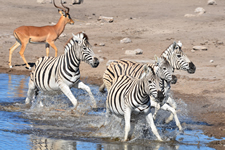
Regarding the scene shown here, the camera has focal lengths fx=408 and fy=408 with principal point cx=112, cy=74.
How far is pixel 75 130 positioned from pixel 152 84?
223cm

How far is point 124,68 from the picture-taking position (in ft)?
25.2

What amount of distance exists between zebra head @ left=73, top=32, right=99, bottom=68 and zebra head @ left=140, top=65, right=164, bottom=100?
2124mm

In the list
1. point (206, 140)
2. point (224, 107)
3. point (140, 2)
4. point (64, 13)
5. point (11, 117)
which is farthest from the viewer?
point (140, 2)

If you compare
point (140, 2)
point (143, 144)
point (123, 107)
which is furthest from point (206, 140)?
point (140, 2)

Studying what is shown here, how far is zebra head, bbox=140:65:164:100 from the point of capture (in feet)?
18.3

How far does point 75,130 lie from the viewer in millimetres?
7324

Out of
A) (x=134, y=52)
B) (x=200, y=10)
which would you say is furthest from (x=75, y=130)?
(x=200, y=10)

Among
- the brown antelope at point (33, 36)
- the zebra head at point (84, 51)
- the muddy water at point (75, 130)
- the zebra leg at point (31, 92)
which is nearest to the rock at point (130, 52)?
the brown antelope at point (33, 36)

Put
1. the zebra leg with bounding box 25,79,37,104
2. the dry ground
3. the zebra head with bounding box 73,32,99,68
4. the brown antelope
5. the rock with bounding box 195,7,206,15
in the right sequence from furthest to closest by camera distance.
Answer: the rock with bounding box 195,7,206,15
the brown antelope
the dry ground
the zebra leg with bounding box 25,79,37,104
the zebra head with bounding box 73,32,99,68

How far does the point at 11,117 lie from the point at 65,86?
4.25 ft

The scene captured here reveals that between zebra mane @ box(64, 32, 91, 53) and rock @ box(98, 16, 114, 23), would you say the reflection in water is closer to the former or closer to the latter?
zebra mane @ box(64, 32, 91, 53)

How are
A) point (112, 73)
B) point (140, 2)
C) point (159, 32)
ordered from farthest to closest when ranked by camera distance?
1. point (140, 2)
2. point (159, 32)
3. point (112, 73)

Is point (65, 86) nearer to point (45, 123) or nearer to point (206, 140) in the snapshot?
point (45, 123)

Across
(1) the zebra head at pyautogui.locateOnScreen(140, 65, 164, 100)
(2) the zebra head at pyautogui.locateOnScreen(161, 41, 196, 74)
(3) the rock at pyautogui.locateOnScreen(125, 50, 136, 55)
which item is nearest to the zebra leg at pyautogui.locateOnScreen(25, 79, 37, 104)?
(2) the zebra head at pyautogui.locateOnScreen(161, 41, 196, 74)
